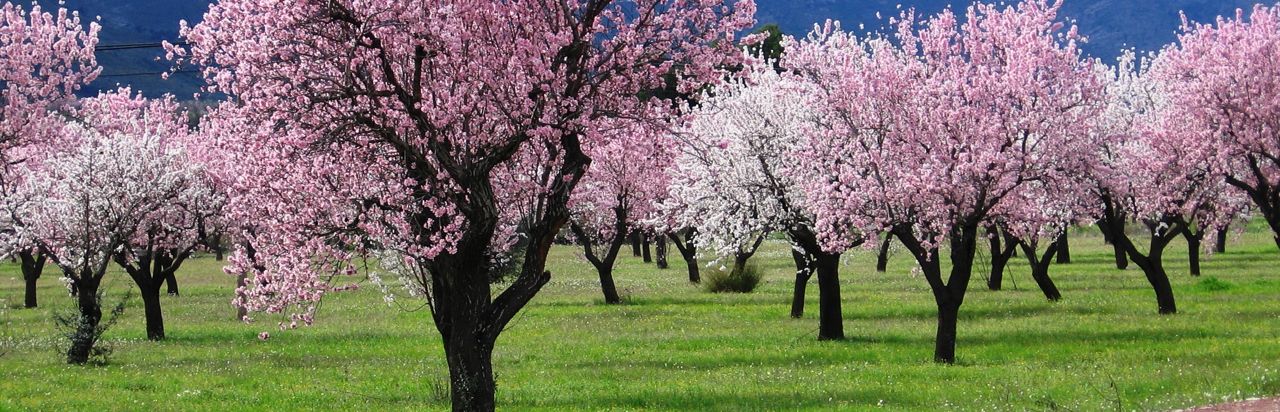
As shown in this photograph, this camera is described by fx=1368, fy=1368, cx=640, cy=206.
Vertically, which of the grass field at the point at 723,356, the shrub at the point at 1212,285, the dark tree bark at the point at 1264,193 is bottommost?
the grass field at the point at 723,356

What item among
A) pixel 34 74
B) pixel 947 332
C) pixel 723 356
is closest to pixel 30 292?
pixel 34 74

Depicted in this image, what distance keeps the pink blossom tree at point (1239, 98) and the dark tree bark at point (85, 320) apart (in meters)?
26.0

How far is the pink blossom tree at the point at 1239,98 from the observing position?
101 feet

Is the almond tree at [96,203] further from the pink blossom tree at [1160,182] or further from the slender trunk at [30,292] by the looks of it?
the pink blossom tree at [1160,182]

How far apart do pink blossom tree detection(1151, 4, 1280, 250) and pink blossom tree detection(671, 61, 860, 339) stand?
30.9 feet

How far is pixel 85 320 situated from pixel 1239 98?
89.7 ft

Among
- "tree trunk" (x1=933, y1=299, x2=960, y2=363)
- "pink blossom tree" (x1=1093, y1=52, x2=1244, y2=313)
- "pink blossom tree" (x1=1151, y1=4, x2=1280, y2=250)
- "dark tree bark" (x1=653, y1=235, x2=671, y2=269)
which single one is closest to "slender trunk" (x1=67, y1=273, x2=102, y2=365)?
"tree trunk" (x1=933, y1=299, x2=960, y2=363)

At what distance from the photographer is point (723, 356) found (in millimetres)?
30156

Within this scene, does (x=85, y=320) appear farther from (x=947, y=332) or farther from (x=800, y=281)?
(x=947, y=332)

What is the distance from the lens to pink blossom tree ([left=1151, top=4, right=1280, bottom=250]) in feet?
101

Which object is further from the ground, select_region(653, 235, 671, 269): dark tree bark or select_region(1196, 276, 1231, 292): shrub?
select_region(653, 235, 671, 269): dark tree bark

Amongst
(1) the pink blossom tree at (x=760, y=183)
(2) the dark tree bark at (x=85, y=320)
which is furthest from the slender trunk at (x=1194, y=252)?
(2) the dark tree bark at (x=85, y=320)

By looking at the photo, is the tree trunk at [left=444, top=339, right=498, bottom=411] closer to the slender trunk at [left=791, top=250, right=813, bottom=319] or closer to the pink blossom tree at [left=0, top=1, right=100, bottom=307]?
the pink blossom tree at [left=0, top=1, right=100, bottom=307]

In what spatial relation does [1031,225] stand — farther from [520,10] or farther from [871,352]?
[520,10]
